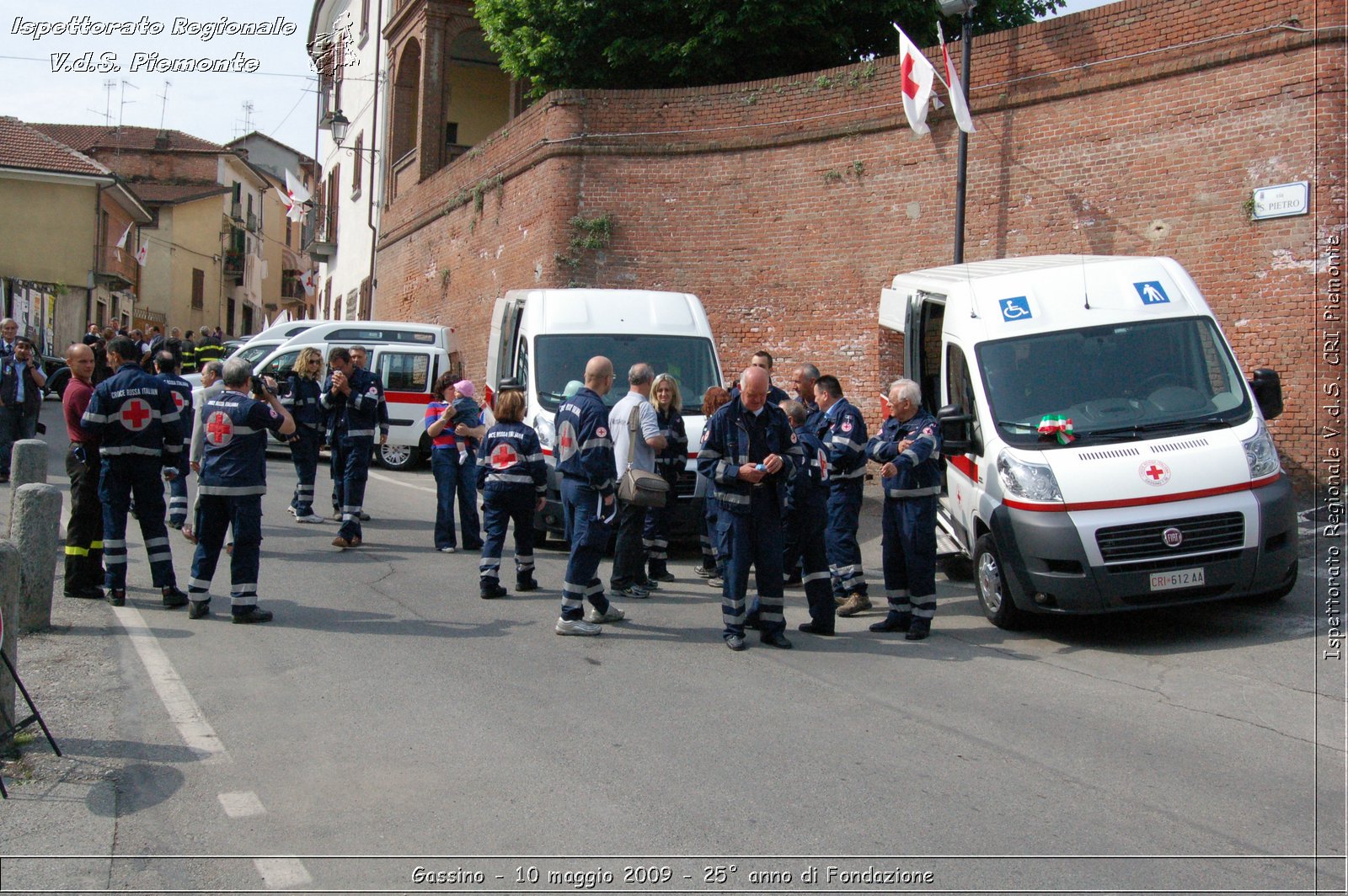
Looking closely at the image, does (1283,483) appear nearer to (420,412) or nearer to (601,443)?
(601,443)

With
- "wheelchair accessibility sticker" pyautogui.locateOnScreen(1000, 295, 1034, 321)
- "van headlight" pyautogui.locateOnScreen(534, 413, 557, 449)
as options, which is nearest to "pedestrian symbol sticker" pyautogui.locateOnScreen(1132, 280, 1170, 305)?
"wheelchair accessibility sticker" pyautogui.locateOnScreen(1000, 295, 1034, 321)

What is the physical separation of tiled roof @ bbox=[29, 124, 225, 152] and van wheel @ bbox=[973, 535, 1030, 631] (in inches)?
2435

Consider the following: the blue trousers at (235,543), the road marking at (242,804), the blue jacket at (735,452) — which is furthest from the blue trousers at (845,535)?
the road marking at (242,804)

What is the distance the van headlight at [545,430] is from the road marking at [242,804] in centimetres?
692

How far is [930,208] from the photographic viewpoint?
18.2 meters

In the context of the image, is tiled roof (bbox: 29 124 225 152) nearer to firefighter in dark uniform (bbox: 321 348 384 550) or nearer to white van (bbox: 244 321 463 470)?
white van (bbox: 244 321 463 470)

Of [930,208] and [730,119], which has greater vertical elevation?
[730,119]

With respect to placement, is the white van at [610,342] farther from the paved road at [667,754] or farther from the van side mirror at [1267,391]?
the van side mirror at [1267,391]

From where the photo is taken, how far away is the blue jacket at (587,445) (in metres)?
9.06

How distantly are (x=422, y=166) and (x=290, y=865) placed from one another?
106 ft

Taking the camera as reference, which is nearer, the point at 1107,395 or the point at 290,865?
the point at 290,865

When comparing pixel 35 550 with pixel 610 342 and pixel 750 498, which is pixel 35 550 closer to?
pixel 750 498

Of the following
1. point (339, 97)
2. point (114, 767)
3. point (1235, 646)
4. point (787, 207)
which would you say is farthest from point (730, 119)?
point (339, 97)

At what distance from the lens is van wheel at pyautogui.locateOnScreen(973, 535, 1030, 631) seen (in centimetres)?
906
